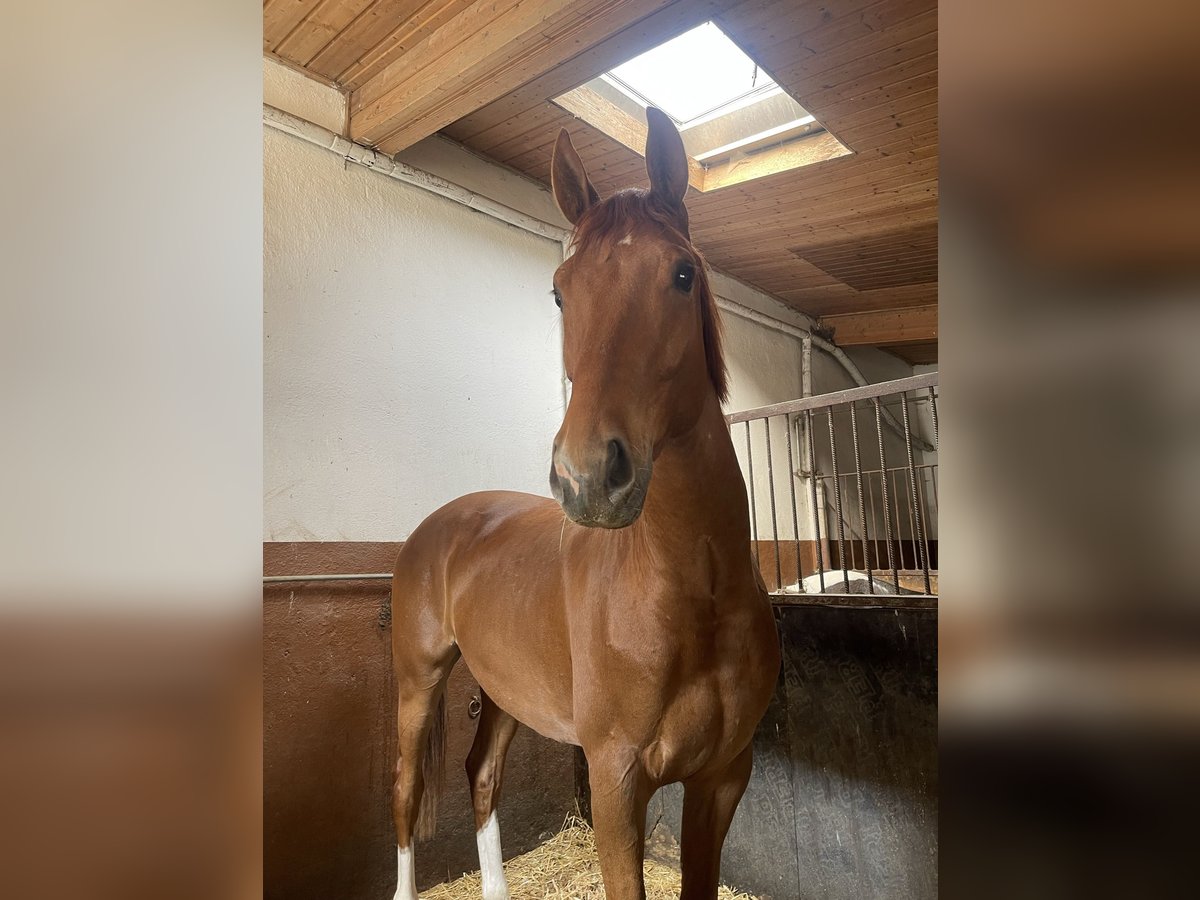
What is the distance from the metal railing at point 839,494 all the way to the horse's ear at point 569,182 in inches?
32.2

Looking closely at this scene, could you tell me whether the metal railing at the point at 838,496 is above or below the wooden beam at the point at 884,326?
below

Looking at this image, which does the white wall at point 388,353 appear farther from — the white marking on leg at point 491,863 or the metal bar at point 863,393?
the white marking on leg at point 491,863

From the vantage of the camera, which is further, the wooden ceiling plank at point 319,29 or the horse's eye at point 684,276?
the wooden ceiling plank at point 319,29

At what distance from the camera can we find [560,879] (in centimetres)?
234

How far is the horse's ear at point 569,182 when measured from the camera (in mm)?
1312

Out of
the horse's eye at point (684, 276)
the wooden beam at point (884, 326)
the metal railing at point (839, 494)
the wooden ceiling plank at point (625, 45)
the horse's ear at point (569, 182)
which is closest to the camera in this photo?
the horse's eye at point (684, 276)

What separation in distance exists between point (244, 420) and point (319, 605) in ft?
7.21

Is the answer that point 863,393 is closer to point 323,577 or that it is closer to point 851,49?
point 851,49

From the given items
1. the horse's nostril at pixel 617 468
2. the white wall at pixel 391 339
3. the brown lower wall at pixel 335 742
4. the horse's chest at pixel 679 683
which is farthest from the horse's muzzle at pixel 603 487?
the brown lower wall at pixel 335 742

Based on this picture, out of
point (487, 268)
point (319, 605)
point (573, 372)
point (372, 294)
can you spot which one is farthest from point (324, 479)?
point (573, 372)

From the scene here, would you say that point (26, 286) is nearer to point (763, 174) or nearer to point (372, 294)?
point (372, 294)

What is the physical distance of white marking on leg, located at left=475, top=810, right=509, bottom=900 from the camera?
2.02 metres

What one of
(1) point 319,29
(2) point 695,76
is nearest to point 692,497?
(1) point 319,29

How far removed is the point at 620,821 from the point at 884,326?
4877mm
